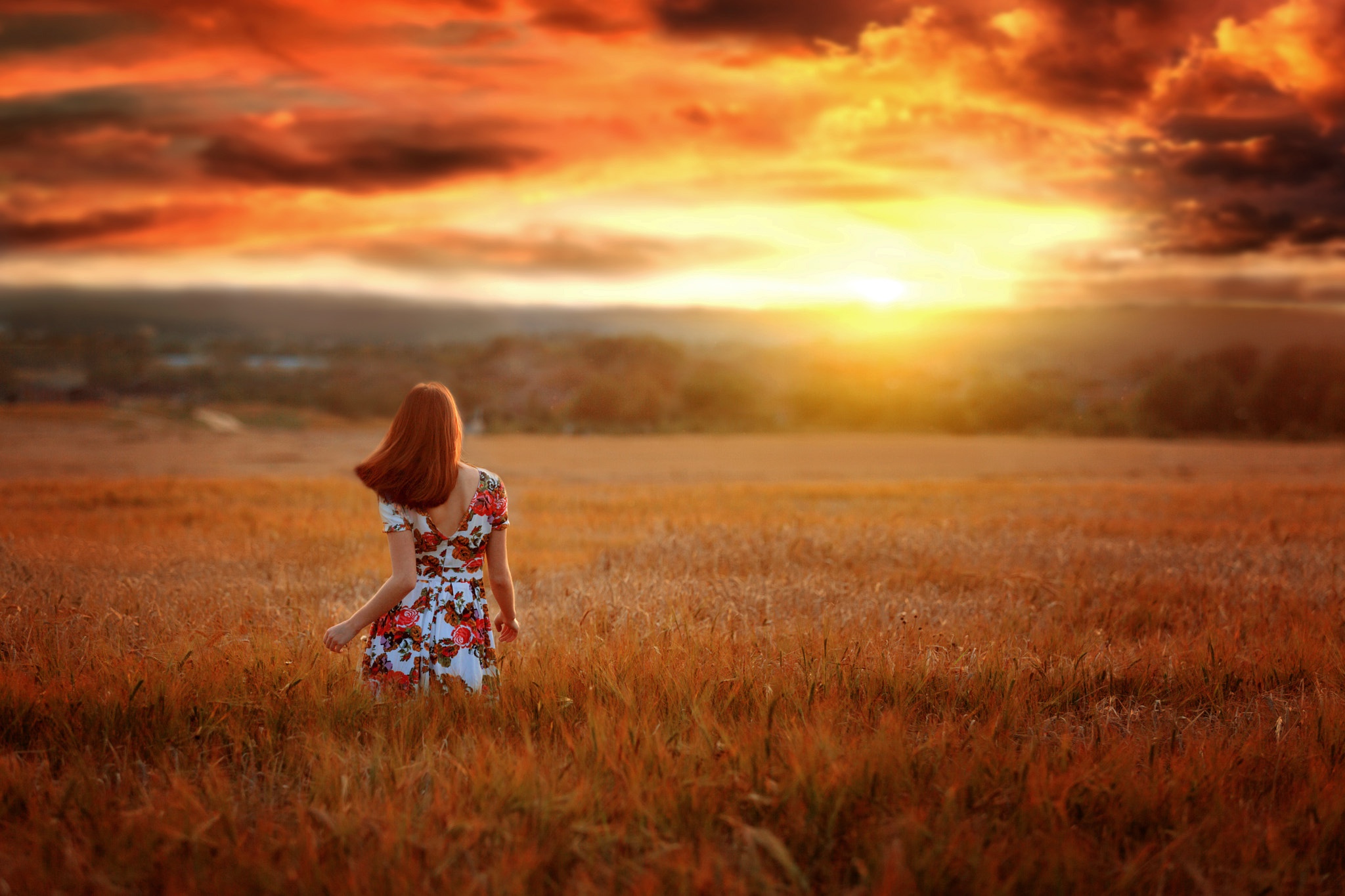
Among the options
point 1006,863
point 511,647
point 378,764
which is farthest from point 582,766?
point 511,647

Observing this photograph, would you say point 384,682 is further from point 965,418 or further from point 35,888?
point 965,418

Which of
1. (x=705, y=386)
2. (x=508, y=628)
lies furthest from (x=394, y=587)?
(x=705, y=386)

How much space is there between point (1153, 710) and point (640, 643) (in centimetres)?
298

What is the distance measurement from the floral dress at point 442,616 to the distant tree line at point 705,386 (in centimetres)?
6216

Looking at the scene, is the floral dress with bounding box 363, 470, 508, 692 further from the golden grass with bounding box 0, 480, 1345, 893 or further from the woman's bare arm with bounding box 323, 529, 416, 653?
the golden grass with bounding box 0, 480, 1345, 893

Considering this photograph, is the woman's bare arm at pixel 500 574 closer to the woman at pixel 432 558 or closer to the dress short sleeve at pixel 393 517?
the woman at pixel 432 558

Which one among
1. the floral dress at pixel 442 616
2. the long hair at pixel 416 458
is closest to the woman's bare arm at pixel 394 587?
the floral dress at pixel 442 616

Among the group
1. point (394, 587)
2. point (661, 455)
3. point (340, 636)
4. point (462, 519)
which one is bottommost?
point (661, 455)

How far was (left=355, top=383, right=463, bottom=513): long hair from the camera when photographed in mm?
4238

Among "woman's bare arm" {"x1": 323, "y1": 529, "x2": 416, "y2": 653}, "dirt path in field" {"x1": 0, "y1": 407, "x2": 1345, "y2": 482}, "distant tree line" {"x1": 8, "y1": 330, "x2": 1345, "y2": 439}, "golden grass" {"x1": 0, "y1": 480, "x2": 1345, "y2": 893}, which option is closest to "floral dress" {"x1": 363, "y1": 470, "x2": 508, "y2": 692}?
"woman's bare arm" {"x1": 323, "y1": 529, "x2": 416, "y2": 653}

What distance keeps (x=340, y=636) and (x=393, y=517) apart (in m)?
0.68

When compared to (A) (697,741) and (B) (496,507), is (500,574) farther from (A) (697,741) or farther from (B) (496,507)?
(A) (697,741)

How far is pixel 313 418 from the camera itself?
77562mm

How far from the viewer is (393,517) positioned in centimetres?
427
